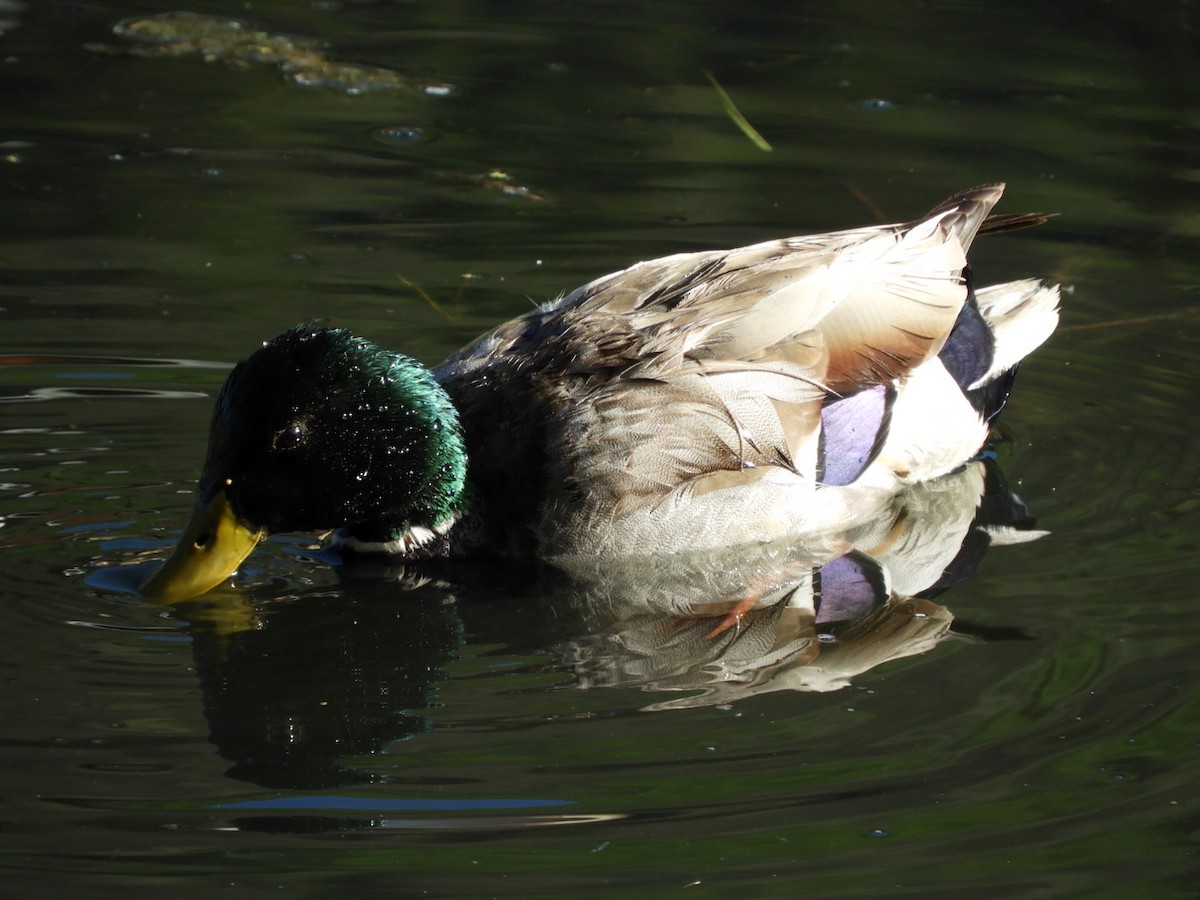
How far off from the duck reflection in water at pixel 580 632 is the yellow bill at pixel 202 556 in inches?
3.6

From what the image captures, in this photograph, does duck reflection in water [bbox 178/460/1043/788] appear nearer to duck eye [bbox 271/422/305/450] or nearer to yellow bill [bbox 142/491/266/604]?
yellow bill [bbox 142/491/266/604]

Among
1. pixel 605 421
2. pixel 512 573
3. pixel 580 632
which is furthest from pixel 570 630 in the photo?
pixel 605 421

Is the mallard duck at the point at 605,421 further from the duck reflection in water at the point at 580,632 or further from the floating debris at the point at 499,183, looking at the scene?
the floating debris at the point at 499,183

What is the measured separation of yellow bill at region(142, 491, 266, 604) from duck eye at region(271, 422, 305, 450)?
0.73 ft

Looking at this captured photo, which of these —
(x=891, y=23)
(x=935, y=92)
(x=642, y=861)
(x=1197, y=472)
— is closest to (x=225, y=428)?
(x=642, y=861)

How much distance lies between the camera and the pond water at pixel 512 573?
14.0 ft

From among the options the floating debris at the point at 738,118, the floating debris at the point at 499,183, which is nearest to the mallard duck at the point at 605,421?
the floating debris at the point at 499,183

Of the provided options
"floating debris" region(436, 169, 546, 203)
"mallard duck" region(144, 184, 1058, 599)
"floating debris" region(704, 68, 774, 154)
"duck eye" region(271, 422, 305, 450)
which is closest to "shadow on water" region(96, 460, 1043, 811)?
"mallard duck" region(144, 184, 1058, 599)

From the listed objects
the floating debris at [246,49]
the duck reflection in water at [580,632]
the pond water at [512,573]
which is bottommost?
the duck reflection in water at [580,632]

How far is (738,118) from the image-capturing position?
1053 centimetres

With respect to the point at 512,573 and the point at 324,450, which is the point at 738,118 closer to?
the point at 512,573

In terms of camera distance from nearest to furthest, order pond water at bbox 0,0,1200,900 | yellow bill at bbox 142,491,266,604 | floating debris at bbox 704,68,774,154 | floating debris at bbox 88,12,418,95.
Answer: pond water at bbox 0,0,1200,900 → yellow bill at bbox 142,491,266,604 → floating debris at bbox 704,68,774,154 → floating debris at bbox 88,12,418,95

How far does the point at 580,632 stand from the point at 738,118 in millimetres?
5625

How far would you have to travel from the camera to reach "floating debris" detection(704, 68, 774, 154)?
33.9 feet
